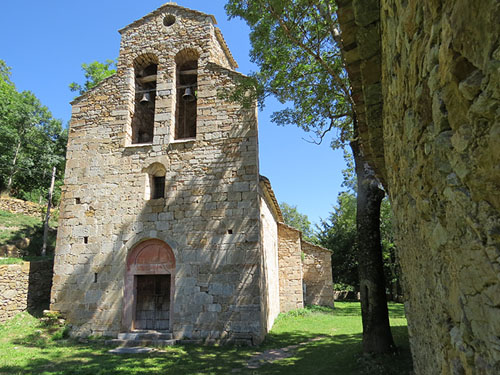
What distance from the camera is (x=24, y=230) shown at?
18.1m

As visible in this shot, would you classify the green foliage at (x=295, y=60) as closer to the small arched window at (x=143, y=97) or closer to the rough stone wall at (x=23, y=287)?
the small arched window at (x=143, y=97)

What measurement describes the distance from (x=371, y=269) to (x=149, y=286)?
6.56m

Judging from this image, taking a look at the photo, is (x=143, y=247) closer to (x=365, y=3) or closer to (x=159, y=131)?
(x=159, y=131)

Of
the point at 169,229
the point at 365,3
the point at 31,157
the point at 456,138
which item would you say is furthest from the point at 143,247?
the point at 31,157

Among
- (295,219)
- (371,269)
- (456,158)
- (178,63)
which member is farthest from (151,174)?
(295,219)

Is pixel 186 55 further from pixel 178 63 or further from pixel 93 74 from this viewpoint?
pixel 93 74

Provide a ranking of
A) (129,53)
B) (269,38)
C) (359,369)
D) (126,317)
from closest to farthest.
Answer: (359,369) < (269,38) < (126,317) < (129,53)

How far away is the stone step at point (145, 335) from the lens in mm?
9484

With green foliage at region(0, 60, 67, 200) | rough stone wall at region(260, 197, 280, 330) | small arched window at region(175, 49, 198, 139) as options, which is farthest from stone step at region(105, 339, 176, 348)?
green foliage at region(0, 60, 67, 200)

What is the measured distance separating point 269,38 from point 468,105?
28.5ft

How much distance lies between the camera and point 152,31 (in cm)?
1243

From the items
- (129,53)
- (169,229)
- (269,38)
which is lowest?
(169,229)

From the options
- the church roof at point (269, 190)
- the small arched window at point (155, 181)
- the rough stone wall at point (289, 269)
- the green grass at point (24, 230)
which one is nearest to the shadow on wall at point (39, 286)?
the green grass at point (24, 230)

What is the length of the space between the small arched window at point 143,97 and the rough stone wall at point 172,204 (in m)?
0.36
